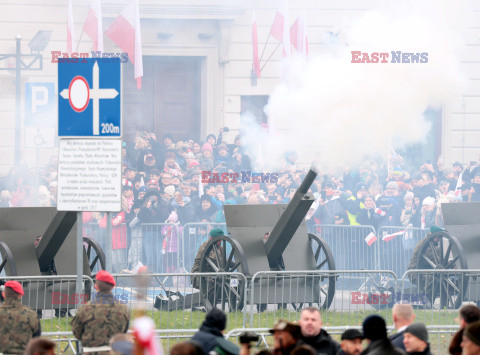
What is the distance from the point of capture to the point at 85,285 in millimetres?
A: 10641

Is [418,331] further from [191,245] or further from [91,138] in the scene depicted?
[191,245]

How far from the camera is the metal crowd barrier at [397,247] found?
1459 cm

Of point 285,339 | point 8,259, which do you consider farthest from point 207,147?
point 285,339

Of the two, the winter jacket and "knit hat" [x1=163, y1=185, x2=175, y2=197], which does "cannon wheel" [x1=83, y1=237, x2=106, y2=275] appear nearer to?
"knit hat" [x1=163, y1=185, x2=175, y2=197]

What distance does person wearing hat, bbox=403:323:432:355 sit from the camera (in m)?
6.44

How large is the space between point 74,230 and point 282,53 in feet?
34.9

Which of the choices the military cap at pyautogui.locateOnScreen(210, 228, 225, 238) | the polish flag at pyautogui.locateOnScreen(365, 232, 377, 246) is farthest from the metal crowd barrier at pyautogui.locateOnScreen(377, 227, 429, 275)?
the military cap at pyautogui.locateOnScreen(210, 228, 225, 238)

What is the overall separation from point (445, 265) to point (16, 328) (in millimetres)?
6523

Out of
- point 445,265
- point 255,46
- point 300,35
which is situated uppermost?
point 300,35

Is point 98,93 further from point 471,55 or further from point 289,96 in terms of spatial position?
point 471,55

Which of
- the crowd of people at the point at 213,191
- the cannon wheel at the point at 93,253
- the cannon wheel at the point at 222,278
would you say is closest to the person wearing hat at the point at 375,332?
the cannon wheel at the point at 222,278

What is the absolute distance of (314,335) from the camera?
22.4 feet

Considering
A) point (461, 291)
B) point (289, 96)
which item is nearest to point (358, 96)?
point (289, 96)

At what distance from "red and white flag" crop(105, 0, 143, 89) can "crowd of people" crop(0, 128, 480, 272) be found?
360cm
